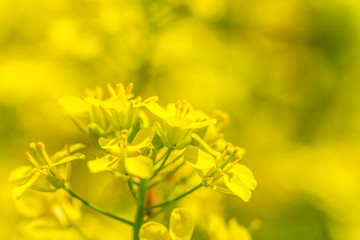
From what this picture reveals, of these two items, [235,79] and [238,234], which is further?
[235,79]

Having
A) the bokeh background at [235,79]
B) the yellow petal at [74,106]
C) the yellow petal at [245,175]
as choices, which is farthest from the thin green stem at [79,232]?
the bokeh background at [235,79]

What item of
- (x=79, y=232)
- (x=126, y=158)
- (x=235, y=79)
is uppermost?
(x=235, y=79)

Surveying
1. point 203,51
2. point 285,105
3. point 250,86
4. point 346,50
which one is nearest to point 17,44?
point 203,51

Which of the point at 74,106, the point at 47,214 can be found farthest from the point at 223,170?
the point at 47,214

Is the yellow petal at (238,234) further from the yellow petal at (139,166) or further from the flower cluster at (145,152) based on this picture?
the yellow petal at (139,166)

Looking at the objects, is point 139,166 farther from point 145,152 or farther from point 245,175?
point 245,175

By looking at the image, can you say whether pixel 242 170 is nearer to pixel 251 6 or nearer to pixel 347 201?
pixel 347 201

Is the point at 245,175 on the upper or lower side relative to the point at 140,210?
upper

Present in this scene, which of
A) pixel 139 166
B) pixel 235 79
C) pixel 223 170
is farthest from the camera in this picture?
pixel 235 79
